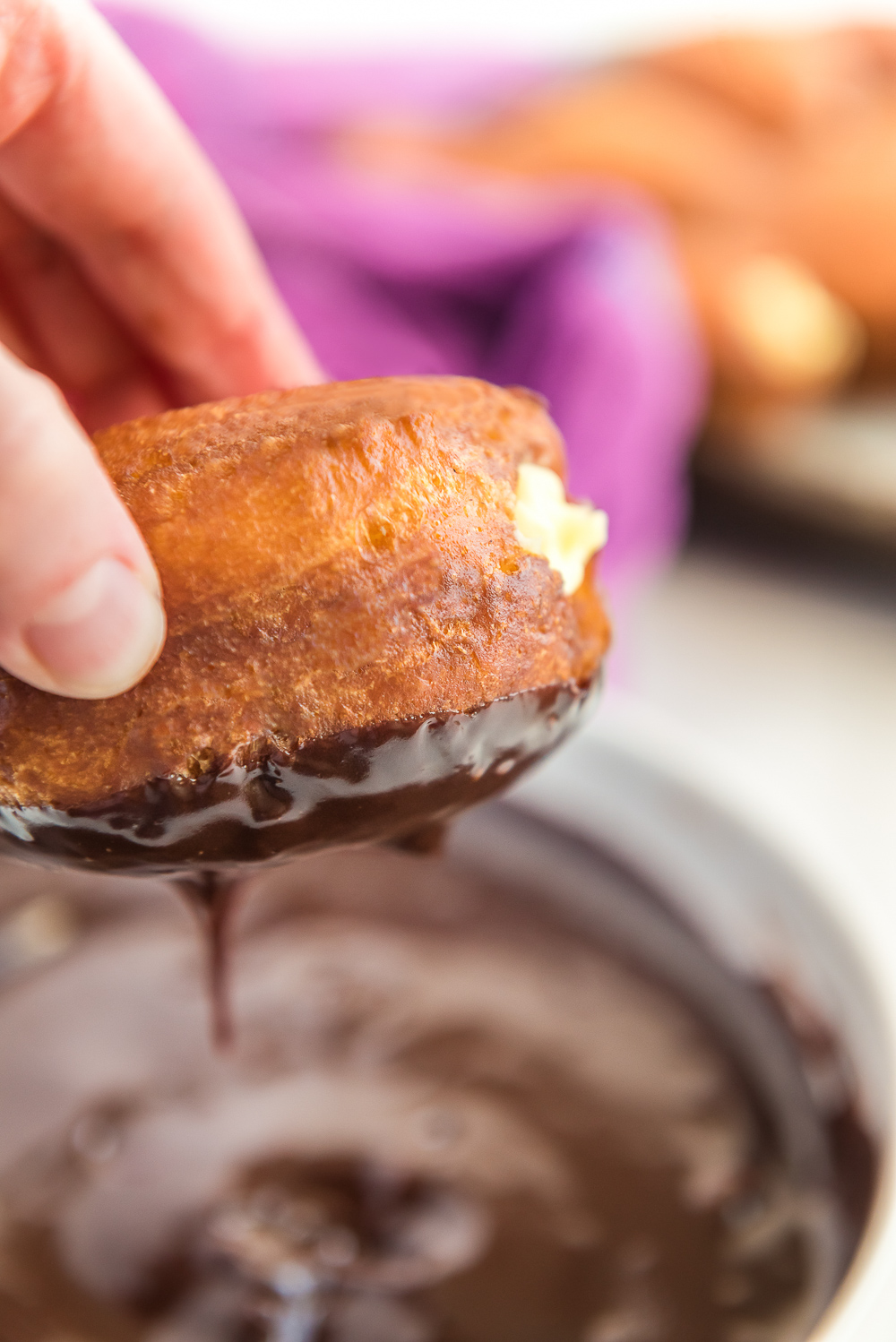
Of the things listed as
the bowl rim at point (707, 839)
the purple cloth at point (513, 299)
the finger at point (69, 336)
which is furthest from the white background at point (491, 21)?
the bowl rim at point (707, 839)

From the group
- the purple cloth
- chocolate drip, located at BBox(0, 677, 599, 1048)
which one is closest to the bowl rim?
chocolate drip, located at BBox(0, 677, 599, 1048)

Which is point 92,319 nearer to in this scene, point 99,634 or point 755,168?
point 99,634

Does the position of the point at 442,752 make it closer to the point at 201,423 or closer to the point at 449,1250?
the point at 201,423

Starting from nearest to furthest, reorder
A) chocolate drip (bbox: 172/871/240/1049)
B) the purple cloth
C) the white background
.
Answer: chocolate drip (bbox: 172/871/240/1049) < the purple cloth < the white background

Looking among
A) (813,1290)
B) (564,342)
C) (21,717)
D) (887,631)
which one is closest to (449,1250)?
(813,1290)

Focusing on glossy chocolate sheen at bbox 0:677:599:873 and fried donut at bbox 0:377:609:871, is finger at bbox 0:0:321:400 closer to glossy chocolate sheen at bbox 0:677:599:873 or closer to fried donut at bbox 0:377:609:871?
fried donut at bbox 0:377:609:871

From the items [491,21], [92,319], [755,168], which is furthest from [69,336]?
[491,21]

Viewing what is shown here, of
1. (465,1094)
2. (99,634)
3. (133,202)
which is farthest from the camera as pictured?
(465,1094)
